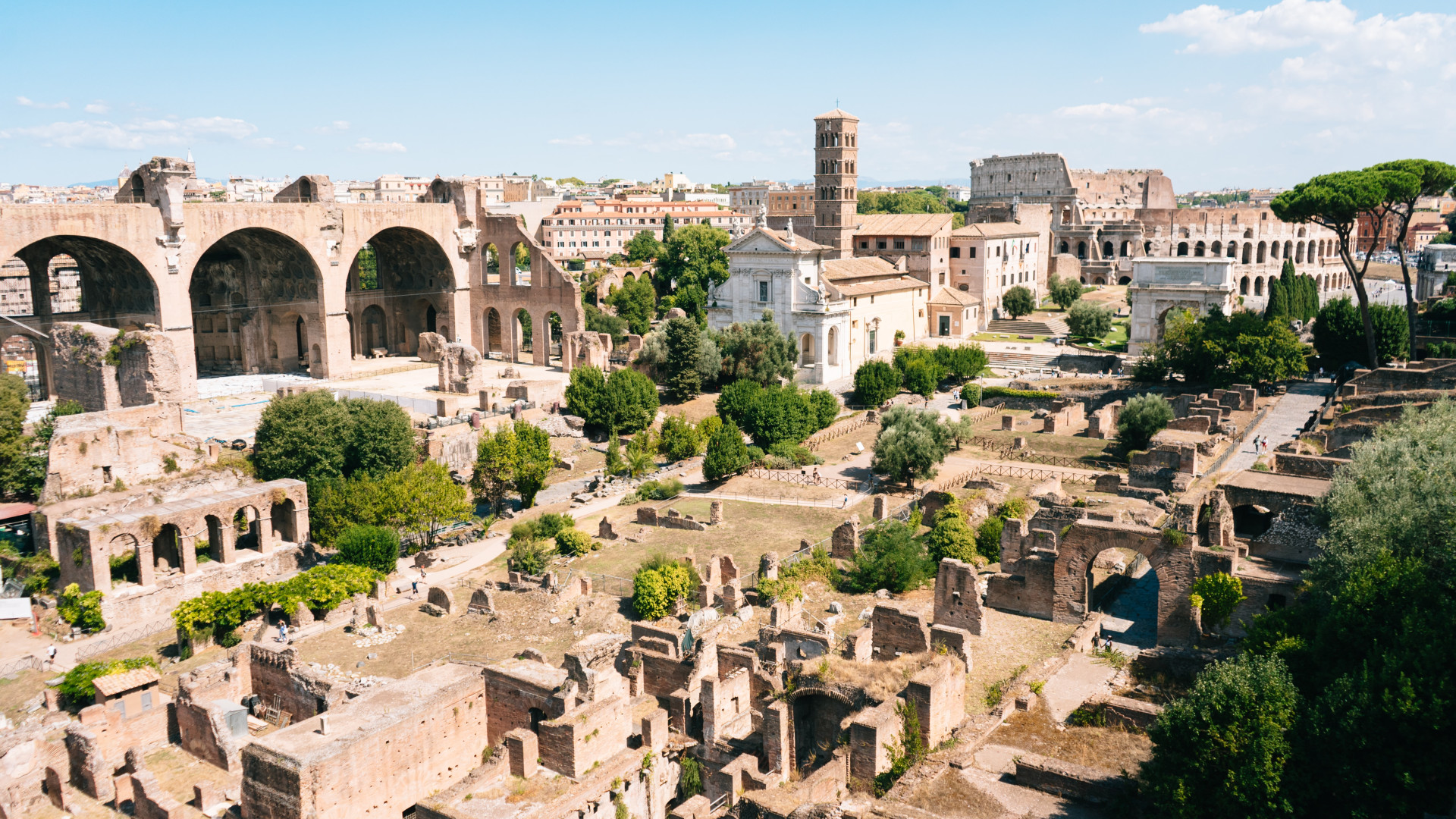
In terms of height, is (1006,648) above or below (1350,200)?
below

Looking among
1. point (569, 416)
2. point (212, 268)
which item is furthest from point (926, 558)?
point (212, 268)

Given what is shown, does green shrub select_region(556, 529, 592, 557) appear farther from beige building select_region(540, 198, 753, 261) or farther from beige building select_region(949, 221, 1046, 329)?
beige building select_region(540, 198, 753, 261)

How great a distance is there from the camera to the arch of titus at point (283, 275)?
152ft

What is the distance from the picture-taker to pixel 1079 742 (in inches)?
675

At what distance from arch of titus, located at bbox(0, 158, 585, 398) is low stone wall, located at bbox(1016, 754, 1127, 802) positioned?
36.2m

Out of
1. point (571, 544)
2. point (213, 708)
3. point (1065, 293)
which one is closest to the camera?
point (213, 708)

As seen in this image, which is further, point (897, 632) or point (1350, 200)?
point (1350, 200)

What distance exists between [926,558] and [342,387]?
107 ft

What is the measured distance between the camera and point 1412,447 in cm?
2338

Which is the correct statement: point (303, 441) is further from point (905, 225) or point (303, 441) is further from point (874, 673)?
point (905, 225)

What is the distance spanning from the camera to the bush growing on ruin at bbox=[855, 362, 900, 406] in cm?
5097

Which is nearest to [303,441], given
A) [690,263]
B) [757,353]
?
[757,353]

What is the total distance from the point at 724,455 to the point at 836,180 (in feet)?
111

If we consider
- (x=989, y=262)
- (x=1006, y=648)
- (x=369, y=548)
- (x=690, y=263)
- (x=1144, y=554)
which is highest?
(x=690, y=263)
